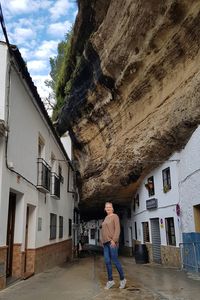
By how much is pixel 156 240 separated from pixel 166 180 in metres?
3.35

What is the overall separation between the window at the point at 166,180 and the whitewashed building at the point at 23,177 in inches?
188

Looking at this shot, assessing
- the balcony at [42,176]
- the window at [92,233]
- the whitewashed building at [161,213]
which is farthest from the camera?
the window at [92,233]

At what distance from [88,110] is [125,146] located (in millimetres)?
3426

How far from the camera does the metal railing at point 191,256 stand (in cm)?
986

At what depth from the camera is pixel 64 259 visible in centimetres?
1761

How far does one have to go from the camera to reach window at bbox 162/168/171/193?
575 inches

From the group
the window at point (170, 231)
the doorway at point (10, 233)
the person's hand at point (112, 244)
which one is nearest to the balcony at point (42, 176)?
the doorway at point (10, 233)

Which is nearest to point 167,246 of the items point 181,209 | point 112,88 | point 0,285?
point 181,209

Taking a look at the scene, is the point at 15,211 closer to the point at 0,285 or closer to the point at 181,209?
the point at 0,285

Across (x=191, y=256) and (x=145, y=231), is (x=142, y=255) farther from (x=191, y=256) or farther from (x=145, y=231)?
(x=191, y=256)

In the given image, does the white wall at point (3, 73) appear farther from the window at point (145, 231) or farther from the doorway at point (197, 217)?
the window at point (145, 231)

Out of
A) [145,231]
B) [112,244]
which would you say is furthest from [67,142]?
[112,244]

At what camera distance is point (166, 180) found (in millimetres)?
14984

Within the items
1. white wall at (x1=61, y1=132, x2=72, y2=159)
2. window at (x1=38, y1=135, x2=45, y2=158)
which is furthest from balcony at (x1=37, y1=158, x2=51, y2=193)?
white wall at (x1=61, y1=132, x2=72, y2=159)
